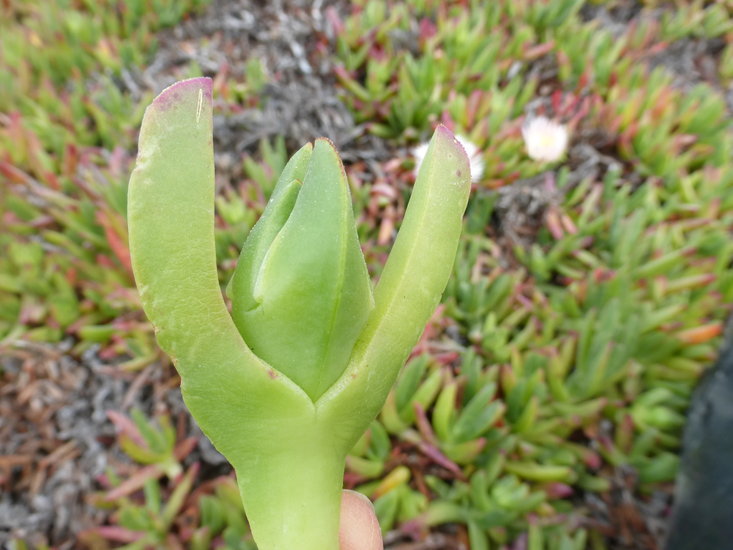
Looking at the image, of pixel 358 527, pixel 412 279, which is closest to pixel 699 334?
pixel 358 527

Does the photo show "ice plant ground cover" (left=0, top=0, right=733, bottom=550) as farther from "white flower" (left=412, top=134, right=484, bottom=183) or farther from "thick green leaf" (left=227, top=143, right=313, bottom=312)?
"thick green leaf" (left=227, top=143, right=313, bottom=312)

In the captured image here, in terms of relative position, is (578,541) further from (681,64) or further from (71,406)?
(681,64)

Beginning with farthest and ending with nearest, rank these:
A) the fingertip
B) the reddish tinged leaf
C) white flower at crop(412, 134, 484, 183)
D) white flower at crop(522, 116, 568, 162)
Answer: white flower at crop(522, 116, 568, 162) < white flower at crop(412, 134, 484, 183) < the reddish tinged leaf < the fingertip

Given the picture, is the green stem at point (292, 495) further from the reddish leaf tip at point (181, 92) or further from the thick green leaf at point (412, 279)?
the reddish leaf tip at point (181, 92)

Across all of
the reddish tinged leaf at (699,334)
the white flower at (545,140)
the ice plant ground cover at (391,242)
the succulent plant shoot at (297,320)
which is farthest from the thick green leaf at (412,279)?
the white flower at (545,140)

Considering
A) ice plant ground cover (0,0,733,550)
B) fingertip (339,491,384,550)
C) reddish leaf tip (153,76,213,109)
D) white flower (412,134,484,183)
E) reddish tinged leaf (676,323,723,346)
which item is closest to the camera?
reddish leaf tip (153,76,213,109)

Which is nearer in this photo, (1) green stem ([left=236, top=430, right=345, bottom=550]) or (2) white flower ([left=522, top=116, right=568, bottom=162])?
(1) green stem ([left=236, top=430, right=345, bottom=550])

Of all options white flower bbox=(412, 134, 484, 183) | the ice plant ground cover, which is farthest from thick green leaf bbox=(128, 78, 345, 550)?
white flower bbox=(412, 134, 484, 183)

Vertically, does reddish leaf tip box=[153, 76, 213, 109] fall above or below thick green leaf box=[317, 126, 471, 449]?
above
